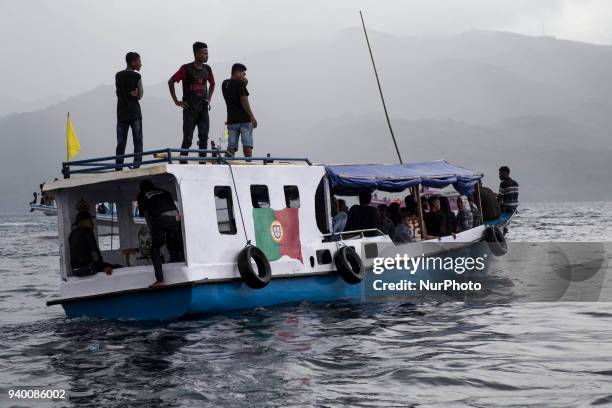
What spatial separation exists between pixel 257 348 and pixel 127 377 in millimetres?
2161

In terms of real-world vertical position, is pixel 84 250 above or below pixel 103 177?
below

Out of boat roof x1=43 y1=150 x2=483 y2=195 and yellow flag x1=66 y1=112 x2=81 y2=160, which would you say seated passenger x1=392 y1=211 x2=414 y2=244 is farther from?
yellow flag x1=66 y1=112 x2=81 y2=160

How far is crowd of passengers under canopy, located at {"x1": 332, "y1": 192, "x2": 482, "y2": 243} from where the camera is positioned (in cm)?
1672

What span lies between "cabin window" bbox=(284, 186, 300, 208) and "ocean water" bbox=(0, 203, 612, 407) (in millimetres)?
1913

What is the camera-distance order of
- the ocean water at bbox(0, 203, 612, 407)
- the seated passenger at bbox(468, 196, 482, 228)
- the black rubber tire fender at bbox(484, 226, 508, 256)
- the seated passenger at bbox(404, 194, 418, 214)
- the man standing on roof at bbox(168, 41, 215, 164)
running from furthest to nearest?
1. the seated passenger at bbox(468, 196, 482, 228)
2. the black rubber tire fender at bbox(484, 226, 508, 256)
3. the seated passenger at bbox(404, 194, 418, 214)
4. the man standing on roof at bbox(168, 41, 215, 164)
5. the ocean water at bbox(0, 203, 612, 407)

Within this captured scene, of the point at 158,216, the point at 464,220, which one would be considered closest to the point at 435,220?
the point at 464,220

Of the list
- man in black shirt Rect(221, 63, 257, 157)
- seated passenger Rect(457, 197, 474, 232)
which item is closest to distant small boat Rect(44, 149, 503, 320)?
man in black shirt Rect(221, 63, 257, 157)

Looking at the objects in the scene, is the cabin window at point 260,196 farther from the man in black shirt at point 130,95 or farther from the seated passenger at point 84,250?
the seated passenger at point 84,250

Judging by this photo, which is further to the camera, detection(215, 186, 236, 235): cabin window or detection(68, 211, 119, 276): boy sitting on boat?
detection(215, 186, 236, 235): cabin window

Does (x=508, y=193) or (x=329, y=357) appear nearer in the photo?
(x=329, y=357)

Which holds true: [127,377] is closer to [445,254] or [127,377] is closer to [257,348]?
[257,348]

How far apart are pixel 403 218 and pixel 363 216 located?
140 centimetres

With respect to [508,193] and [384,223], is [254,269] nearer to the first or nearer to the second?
[384,223]

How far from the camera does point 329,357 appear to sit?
34.6 feet
